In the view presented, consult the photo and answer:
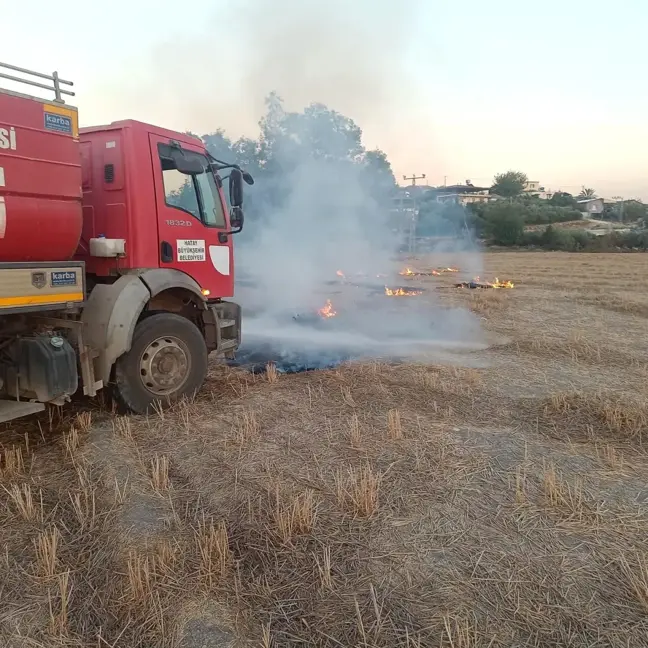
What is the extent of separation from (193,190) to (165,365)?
6.12 ft

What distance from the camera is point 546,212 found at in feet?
149

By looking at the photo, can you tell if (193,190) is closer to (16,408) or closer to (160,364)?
(160,364)

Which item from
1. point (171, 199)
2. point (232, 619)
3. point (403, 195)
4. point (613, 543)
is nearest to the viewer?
point (232, 619)

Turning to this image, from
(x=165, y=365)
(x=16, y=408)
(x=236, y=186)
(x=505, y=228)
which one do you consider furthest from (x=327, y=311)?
(x=505, y=228)

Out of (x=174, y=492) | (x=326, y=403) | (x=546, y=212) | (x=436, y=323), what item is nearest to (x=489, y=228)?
(x=546, y=212)

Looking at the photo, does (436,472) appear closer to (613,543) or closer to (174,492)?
(613,543)

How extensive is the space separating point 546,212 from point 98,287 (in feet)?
150

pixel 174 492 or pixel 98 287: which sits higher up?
pixel 98 287

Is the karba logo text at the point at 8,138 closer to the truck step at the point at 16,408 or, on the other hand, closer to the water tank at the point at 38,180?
the water tank at the point at 38,180

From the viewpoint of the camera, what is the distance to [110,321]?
16.4 ft

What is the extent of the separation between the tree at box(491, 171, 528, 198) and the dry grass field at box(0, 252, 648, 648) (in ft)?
200

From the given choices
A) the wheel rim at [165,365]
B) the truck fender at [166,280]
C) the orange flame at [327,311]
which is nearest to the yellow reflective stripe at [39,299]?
the truck fender at [166,280]

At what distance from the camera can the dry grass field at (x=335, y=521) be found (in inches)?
101

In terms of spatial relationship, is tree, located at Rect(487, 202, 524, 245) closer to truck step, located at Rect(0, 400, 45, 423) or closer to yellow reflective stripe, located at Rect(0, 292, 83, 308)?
yellow reflective stripe, located at Rect(0, 292, 83, 308)
